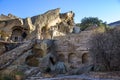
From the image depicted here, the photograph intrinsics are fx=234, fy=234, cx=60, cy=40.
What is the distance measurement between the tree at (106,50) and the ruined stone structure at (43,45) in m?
4.22

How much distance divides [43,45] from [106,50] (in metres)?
13.5

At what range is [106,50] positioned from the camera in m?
22.0

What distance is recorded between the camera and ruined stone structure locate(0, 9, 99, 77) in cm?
2767

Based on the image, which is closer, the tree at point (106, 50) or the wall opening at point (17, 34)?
the tree at point (106, 50)

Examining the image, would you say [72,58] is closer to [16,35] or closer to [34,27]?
[34,27]

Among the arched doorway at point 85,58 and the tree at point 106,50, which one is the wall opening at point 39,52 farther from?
the tree at point 106,50

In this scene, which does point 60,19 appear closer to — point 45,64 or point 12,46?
point 12,46

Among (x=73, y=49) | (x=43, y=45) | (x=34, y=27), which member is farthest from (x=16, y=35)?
(x=43, y=45)

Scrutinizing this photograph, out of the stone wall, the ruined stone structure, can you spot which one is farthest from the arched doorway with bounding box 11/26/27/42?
the stone wall

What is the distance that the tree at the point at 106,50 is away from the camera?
841 inches

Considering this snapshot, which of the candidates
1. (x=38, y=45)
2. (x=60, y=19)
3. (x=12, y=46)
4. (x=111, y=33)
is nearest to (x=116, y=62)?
(x=111, y=33)

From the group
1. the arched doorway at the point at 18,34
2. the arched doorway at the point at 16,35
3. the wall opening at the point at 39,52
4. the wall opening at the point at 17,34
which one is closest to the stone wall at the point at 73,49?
the wall opening at the point at 39,52

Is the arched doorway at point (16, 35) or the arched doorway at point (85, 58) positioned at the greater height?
the arched doorway at point (16, 35)

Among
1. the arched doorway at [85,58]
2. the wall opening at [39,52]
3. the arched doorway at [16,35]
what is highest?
the arched doorway at [16,35]
